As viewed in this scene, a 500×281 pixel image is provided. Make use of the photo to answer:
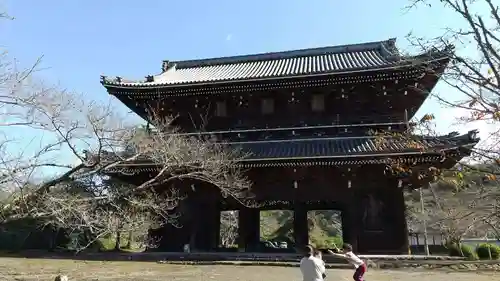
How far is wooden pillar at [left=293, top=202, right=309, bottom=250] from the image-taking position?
563 inches

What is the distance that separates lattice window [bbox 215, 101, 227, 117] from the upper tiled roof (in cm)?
165

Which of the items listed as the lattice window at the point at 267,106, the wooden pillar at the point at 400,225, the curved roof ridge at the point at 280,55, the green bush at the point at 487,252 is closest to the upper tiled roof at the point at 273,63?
the curved roof ridge at the point at 280,55

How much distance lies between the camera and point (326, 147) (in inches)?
551

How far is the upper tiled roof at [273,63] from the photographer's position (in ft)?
58.5

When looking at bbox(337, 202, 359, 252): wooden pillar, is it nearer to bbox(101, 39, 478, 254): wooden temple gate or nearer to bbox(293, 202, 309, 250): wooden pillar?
bbox(101, 39, 478, 254): wooden temple gate

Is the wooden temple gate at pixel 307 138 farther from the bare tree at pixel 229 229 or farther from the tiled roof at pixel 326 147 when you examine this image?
the bare tree at pixel 229 229

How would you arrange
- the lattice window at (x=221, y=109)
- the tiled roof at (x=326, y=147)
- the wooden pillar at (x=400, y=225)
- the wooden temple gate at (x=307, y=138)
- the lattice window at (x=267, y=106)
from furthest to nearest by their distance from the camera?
the lattice window at (x=221, y=109)
the lattice window at (x=267, y=106)
the wooden temple gate at (x=307, y=138)
the wooden pillar at (x=400, y=225)
the tiled roof at (x=326, y=147)

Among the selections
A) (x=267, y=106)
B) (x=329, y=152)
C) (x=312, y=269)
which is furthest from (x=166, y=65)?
(x=312, y=269)

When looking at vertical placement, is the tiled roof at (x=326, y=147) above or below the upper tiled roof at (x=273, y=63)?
below

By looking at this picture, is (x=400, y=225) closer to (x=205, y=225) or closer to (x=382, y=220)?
(x=382, y=220)

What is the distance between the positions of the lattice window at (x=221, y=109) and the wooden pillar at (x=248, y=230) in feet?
14.0

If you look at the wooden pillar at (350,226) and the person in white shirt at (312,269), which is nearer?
the person in white shirt at (312,269)

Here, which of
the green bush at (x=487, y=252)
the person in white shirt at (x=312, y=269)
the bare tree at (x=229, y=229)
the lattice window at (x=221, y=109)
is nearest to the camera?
the person in white shirt at (x=312, y=269)

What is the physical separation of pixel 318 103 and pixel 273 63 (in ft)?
18.6
